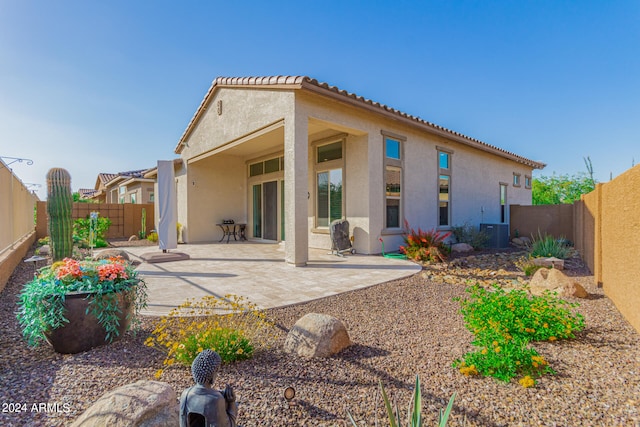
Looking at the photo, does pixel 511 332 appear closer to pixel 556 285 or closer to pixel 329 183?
pixel 556 285

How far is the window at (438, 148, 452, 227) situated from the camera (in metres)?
11.4

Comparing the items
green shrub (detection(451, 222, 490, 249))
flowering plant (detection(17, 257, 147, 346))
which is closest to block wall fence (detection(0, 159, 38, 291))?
flowering plant (detection(17, 257, 147, 346))

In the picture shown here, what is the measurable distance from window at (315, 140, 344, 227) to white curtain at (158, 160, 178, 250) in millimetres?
4360

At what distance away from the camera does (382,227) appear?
30.2 feet

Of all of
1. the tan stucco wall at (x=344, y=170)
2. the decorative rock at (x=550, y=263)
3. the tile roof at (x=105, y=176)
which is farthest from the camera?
the tile roof at (x=105, y=176)

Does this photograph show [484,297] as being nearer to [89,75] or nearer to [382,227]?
[382,227]

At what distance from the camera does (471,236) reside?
36.8 feet

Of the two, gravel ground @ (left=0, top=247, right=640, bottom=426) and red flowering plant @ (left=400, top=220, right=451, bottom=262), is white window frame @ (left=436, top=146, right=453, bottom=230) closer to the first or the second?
red flowering plant @ (left=400, top=220, right=451, bottom=262)

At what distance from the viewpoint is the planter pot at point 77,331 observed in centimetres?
279

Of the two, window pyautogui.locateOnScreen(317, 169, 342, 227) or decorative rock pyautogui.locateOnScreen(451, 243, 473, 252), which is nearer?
window pyautogui.locateOnScreen(317, 169, 342, 227)

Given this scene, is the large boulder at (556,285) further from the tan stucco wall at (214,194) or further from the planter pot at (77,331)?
the tan stucco wall at (214,194)

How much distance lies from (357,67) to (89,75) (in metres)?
7.98

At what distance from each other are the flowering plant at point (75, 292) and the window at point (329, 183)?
6.93 meters

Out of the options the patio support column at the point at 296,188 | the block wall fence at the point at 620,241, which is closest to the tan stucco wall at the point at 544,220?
the block wall fence at the point at 620,241
